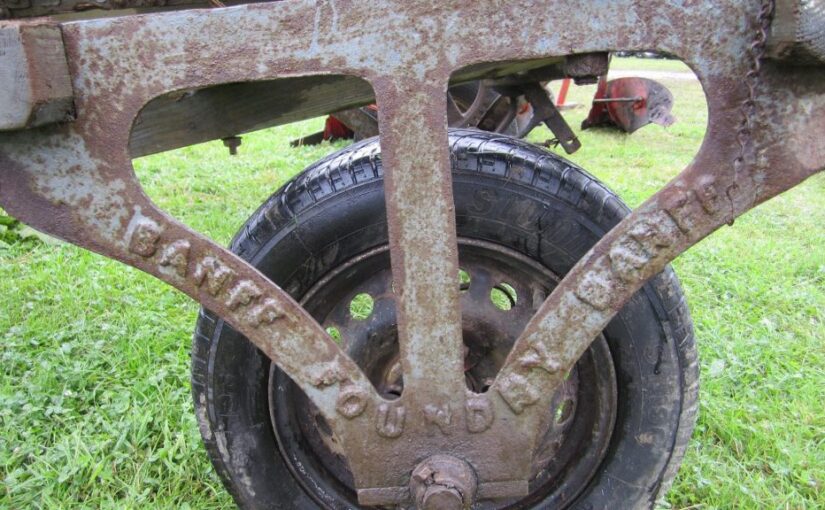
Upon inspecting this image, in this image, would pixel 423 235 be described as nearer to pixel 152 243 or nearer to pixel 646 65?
pixel 152 243

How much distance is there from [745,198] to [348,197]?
83 cm

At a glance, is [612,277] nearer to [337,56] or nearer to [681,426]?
[681,426]

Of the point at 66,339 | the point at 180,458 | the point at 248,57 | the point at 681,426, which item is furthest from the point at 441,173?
the point at 66,339

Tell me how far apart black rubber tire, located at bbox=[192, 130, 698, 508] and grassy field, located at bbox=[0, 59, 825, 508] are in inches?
20.2

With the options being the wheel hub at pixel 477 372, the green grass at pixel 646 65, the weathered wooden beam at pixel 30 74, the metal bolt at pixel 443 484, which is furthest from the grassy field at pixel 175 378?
the green grass at pixel 646 65

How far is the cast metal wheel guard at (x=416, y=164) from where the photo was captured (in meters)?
1.17

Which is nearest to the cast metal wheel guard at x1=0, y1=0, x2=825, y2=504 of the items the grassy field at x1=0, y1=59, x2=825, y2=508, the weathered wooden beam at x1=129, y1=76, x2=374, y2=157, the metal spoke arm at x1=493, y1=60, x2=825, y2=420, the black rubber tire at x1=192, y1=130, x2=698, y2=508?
the metal spoke arm at x1=493, y1=60, x2=825, y2=420

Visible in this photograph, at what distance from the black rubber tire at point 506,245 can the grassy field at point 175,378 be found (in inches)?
20.2

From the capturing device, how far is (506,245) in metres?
1.65

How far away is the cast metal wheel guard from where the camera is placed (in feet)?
3.84

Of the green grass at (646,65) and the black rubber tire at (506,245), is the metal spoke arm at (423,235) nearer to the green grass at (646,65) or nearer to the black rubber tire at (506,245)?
the black rubber tire at (506,245)

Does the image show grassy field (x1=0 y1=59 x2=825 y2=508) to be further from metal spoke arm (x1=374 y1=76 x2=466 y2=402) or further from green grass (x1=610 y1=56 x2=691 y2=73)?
green grass (x1=610 y1=56 x2=691 y2=73)

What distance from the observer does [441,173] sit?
127cm

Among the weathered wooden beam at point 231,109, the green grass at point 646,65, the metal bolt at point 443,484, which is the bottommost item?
the metal bolt at point 443,484
